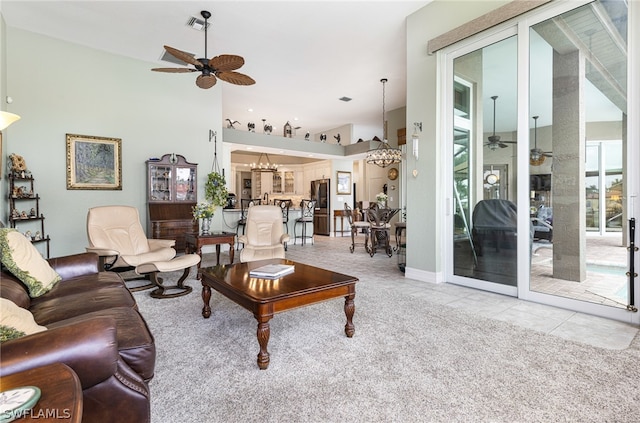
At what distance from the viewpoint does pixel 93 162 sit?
16.9ft

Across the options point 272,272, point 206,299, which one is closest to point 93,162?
point 206,299

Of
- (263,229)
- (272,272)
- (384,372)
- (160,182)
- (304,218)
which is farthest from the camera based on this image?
(304,218)

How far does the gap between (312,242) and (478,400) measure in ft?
21.7

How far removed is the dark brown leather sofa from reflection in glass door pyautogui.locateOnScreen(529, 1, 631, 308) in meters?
3.62

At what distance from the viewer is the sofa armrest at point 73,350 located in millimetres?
955

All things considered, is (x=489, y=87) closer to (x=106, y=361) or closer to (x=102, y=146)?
(x=106, y=361)

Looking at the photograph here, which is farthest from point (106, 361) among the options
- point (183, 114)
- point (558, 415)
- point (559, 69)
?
point (183, 114)

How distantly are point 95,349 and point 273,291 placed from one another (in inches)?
45.2

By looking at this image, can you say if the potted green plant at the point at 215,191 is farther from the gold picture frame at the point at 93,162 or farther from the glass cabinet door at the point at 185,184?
the gold picture frame at the point at 93,162

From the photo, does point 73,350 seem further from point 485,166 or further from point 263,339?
point 485,166

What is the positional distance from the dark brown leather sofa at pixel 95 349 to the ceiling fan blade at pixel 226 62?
108 inches

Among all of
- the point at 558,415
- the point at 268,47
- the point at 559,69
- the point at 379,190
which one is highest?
the point at 268,47

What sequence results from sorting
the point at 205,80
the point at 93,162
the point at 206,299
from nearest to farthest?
the point at 206,299 → the point at 205,80 → the point at 93,162

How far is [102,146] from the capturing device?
5199 millimetres
